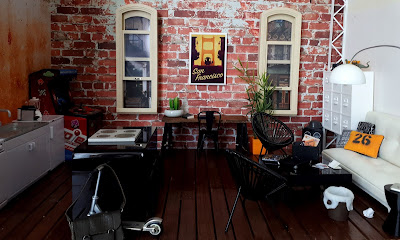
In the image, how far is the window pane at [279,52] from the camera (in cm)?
629

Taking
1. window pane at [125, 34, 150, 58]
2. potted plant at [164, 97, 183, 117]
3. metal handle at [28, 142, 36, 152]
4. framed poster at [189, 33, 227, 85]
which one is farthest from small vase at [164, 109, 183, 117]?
metal handle at [28, 142, 36, 152]

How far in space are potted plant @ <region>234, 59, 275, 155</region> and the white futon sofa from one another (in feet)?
4.52

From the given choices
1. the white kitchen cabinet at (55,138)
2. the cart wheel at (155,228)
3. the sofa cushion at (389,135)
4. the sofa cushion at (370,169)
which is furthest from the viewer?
the white kitchen cabinet at (55,138)

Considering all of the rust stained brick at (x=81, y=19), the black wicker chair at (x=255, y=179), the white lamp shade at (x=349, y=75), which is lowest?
the black wicker chair at (x=255, y=179)

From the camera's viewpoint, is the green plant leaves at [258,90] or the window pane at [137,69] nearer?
the green plant leaves at [258,90]

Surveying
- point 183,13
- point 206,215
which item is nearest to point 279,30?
point 183,13

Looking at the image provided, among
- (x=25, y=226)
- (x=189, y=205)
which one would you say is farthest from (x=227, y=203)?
(x=25, y=226)

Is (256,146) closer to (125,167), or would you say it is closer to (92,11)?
(125,167)

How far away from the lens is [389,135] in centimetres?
456

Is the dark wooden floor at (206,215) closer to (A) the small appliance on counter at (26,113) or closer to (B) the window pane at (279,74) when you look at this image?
(A) the small appliance on counter at (26,113)

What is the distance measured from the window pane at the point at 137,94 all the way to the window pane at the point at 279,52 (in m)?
2.18

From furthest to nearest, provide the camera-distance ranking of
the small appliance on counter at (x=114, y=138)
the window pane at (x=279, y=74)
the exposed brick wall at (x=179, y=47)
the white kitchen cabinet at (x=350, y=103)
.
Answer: the window pane at (x=279, y=74) < the exposed brick wall at (x=179, y=47) < the white kitchen cabinet at (x=350, y=103) < the small appliance on counter at (x=114, y=138)

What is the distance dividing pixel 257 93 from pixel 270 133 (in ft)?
2.40

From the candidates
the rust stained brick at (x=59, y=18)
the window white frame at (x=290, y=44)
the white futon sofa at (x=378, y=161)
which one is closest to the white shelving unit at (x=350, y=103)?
the white futon sofa at (x=378, y=161)
